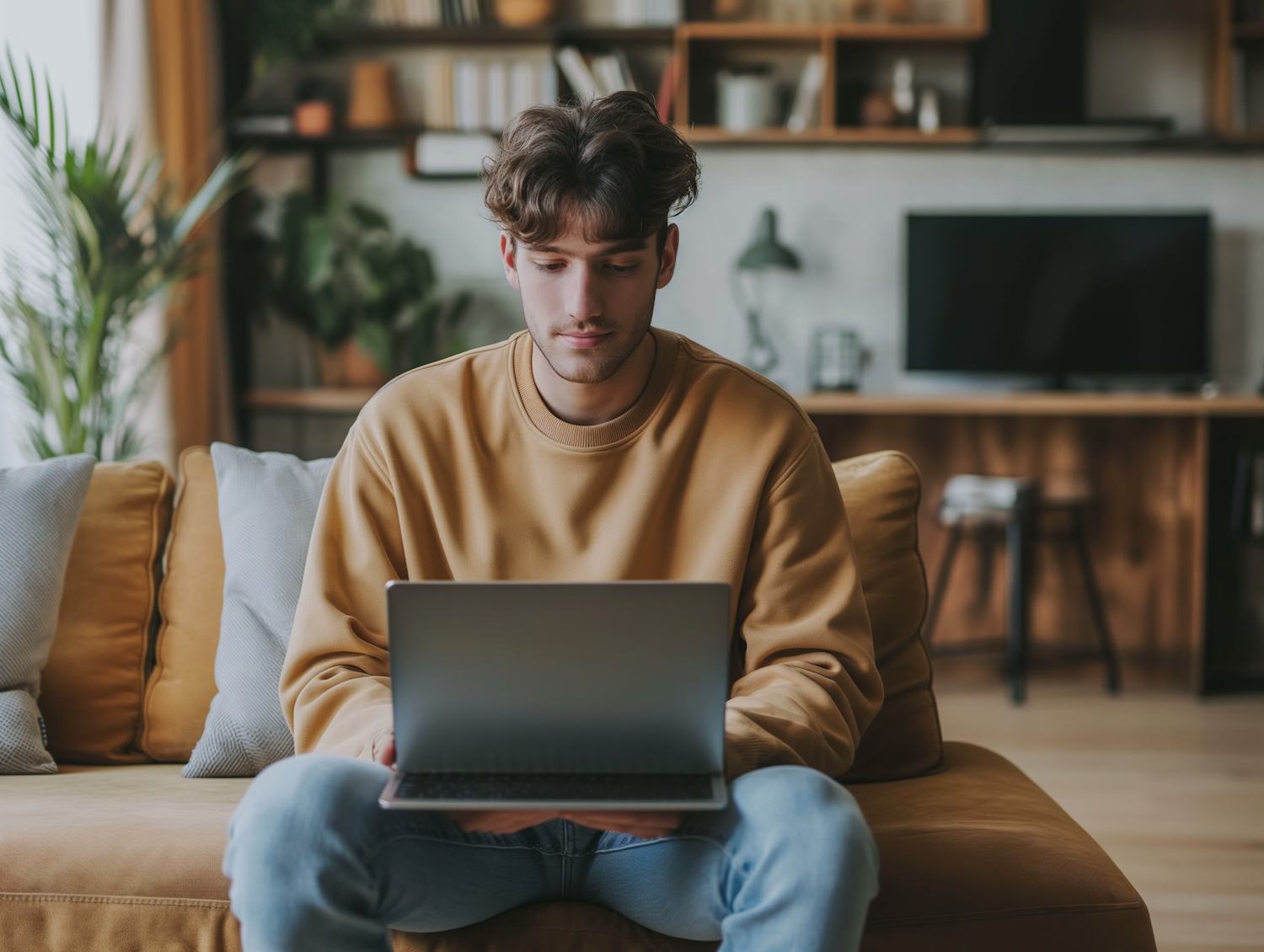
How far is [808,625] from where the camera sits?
4.09 feet

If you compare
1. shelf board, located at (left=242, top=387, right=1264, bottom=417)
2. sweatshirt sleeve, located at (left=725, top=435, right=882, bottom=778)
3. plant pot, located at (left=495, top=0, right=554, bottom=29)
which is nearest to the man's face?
sweatshirt sleeve, located at (left=725, top=435, right=882, bottom=778)

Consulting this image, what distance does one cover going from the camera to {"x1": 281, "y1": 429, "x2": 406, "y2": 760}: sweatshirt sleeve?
1186mm

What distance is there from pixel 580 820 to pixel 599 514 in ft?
1.28

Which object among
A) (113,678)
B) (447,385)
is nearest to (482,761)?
(447,385)

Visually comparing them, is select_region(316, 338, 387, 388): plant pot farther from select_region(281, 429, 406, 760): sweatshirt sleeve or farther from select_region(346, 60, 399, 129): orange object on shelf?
select_region(281, 429, 406, 760): sweatshirt sleeve

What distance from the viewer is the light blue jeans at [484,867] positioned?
3.23ft

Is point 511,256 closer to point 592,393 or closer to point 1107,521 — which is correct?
point 592,393

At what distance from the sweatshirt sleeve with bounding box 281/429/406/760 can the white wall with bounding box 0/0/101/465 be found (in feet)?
5.60

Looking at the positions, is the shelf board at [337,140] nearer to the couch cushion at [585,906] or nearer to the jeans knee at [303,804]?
the couch cushion at [585,906]

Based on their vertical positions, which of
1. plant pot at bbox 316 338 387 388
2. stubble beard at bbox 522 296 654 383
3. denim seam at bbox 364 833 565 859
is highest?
stubble beard at bbox 522 296 654 383

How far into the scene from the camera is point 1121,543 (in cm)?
384

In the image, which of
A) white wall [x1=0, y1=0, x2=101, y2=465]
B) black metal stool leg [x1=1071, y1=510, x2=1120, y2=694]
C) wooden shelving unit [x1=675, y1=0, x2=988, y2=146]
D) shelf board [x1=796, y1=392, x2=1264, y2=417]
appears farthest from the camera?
wooden shelving unit [x1=675, y1=0, x2=988, y2=146]

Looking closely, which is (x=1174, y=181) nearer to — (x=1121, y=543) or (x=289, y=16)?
(x=1121, y=543)

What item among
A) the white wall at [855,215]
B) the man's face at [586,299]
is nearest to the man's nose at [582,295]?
the man's face at [586,299]
